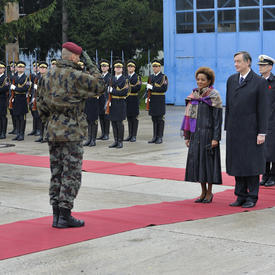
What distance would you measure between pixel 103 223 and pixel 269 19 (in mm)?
19802

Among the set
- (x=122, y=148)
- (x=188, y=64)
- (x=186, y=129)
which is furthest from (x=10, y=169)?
(x=188, y=64)

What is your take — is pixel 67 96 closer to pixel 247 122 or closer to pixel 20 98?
pixel 247 122

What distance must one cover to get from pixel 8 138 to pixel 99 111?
2528mm

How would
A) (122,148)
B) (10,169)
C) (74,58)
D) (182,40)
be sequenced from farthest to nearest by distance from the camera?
(182,40) < (122,148) < (10,169) < (74,58)

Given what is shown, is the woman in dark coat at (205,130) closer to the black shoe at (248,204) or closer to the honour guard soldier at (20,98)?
the black shoe at (248,204)

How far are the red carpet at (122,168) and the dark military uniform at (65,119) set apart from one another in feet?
11.4

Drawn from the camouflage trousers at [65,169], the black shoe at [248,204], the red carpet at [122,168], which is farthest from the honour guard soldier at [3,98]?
the camouflage trousers at [65,169]

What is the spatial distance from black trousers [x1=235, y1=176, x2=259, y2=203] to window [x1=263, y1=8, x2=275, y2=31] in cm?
1823

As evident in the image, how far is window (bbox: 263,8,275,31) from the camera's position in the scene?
1000 inches

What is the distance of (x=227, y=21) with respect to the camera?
26188 millimetres

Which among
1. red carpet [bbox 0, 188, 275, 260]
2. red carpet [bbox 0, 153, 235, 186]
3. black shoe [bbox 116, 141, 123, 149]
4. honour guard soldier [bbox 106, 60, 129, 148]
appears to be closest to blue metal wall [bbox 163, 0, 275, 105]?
honour guard soldier [bbox 106, 60, 129, 148]

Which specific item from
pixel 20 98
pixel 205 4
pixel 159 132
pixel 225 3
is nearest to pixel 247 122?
pixel 159 132

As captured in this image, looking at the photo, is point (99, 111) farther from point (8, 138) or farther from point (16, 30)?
point (16, 30)

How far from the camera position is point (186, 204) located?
810 cm
